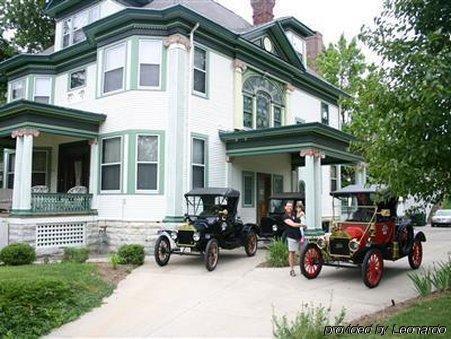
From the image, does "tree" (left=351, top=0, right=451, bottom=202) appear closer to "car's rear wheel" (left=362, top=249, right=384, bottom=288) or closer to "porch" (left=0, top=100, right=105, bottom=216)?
"car's rear wheel" (left=362, top=249, right=384, bottom=288)

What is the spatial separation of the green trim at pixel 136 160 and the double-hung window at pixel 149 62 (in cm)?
174

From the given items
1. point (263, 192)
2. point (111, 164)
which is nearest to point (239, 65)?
point (263, 192)

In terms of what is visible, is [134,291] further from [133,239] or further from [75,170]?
[75,170]

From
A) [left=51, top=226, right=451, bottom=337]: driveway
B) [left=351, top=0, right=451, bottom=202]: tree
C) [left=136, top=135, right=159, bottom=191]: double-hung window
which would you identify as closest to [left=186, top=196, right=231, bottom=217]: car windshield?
[left=136, top=135, right=159, bottom=191]: double-hung window

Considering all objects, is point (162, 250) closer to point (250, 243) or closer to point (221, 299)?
→ point (250, 243)

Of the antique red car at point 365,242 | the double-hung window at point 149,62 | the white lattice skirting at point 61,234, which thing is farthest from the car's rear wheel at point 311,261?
the white lattice skirting at point 61,234

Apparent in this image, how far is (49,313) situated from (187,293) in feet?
9.25

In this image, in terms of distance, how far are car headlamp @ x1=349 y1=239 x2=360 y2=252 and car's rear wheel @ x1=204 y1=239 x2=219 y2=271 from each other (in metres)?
3.66

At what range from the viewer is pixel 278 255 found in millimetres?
12719

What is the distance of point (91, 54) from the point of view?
61.8ft

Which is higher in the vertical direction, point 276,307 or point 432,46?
point 432,46

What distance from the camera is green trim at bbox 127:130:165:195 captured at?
16047mm

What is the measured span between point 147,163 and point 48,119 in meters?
3.70

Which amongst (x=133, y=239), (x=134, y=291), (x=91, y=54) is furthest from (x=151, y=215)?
(x=91, y=54)
